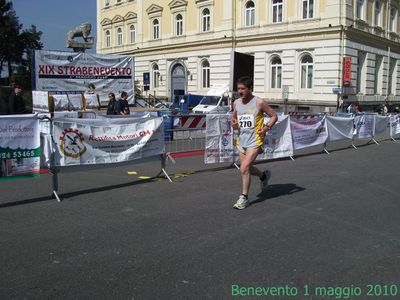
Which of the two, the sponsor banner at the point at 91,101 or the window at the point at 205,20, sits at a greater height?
the window at the point at 205,20

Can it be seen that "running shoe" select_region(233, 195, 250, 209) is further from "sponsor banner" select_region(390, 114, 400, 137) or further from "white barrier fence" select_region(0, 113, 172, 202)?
"sponsor banner" select_region(390, 114, 400, 137)

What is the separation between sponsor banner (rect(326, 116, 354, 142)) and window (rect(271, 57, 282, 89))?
935 inches

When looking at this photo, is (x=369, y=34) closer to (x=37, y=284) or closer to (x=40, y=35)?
(x=37, y=284)

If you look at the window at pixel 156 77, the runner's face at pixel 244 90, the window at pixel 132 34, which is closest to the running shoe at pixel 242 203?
the runner's face at pixel 244 90

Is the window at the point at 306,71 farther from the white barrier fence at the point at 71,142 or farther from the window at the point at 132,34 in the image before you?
the white barrier fence at the point at 71,142

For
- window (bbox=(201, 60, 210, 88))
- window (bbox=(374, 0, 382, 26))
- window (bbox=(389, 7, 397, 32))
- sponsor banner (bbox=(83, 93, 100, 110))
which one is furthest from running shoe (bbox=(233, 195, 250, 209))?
window (bbox=(389, 7, 397, 32))

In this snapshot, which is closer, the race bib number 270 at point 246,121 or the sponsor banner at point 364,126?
the race bib number 270 at point 246,121

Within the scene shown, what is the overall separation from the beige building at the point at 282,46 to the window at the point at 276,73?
85 millimetres

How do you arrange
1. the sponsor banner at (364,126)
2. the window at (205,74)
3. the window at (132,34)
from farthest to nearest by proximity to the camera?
the window at (132,34)
the window at (205,74)
the sponsor banner at (364,126)

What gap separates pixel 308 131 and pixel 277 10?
1097 inches

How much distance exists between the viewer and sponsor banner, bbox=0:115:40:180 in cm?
675

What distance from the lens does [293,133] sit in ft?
40.6

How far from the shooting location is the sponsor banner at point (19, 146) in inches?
266

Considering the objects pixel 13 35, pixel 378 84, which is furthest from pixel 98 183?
pixel 13 35
